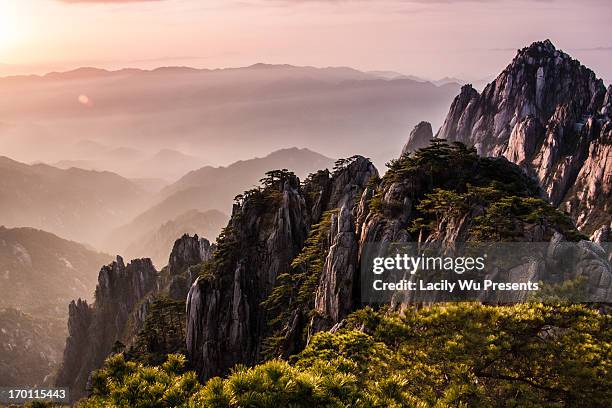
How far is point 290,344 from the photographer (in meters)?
58.1

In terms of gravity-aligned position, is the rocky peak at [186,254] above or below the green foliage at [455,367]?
above

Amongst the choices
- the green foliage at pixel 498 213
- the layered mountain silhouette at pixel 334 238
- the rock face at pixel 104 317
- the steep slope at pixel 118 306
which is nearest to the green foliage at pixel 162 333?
the layered mountain silhouette at pixel 334 238

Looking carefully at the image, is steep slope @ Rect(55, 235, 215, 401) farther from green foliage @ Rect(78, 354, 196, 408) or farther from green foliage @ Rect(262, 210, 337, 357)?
green foliage @ Rect(78, 354, 196, 408)

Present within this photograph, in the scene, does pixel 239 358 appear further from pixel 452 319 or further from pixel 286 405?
pixel 286 405

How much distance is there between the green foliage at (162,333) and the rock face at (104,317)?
203ft

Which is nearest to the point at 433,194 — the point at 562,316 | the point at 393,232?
the point at 393,232

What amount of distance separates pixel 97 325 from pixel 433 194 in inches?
5589

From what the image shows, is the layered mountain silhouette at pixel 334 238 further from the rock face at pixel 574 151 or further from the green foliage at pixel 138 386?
the rock face at pixel 574 151

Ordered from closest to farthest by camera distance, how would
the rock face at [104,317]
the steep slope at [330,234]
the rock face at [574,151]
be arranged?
the steep slope at [330,234]
the rock face at [104,317]
the rock face at [574,151]

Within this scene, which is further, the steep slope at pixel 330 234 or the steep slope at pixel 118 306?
the steep slope at pixel 118 306

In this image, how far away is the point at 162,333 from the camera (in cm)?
8450

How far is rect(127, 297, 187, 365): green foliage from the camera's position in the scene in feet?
256

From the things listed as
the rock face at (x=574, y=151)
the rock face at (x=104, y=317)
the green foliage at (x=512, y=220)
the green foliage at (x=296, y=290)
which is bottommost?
the rock face at (x=104, y=317)

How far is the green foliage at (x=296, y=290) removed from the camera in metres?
62.3
